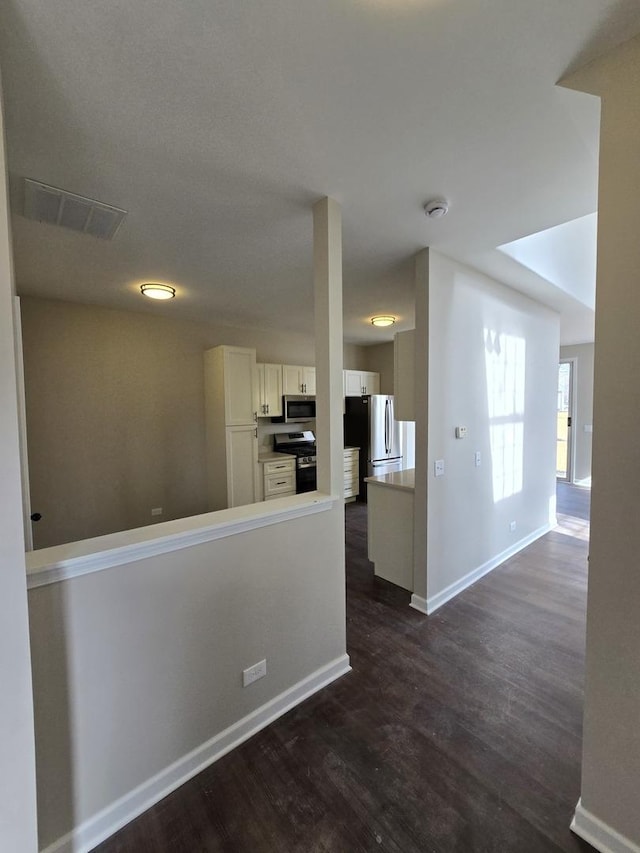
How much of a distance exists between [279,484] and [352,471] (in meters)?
1.22

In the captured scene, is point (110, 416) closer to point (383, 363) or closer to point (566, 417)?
point (383, 363)

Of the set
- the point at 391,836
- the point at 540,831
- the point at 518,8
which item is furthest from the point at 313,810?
the point at 518,8

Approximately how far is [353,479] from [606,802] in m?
4.30

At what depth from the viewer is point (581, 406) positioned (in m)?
6.27

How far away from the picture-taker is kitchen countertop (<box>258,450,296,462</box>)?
4.79m

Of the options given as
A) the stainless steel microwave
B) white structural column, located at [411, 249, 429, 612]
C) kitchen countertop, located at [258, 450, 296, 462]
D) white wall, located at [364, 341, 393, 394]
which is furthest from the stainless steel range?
white structural column, located at [411, 249, 429, 612]

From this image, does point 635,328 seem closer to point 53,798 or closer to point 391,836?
point 391,836

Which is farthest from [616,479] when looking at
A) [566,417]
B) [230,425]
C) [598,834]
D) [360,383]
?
[566,417]

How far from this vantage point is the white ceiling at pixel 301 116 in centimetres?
103

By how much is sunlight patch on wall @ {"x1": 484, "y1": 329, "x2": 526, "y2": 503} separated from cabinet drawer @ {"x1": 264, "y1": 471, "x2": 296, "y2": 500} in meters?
2.68

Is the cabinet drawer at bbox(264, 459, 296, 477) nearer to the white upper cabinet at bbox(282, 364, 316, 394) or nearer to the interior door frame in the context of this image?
the white upper cabinet at bbox(282, 364, 316, 394)

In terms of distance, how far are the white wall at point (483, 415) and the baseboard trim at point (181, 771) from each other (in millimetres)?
1241

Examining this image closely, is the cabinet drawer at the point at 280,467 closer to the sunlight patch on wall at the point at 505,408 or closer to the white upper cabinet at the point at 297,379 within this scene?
the white upper cabinet at the point at 297,379

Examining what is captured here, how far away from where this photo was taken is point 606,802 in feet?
3.96
